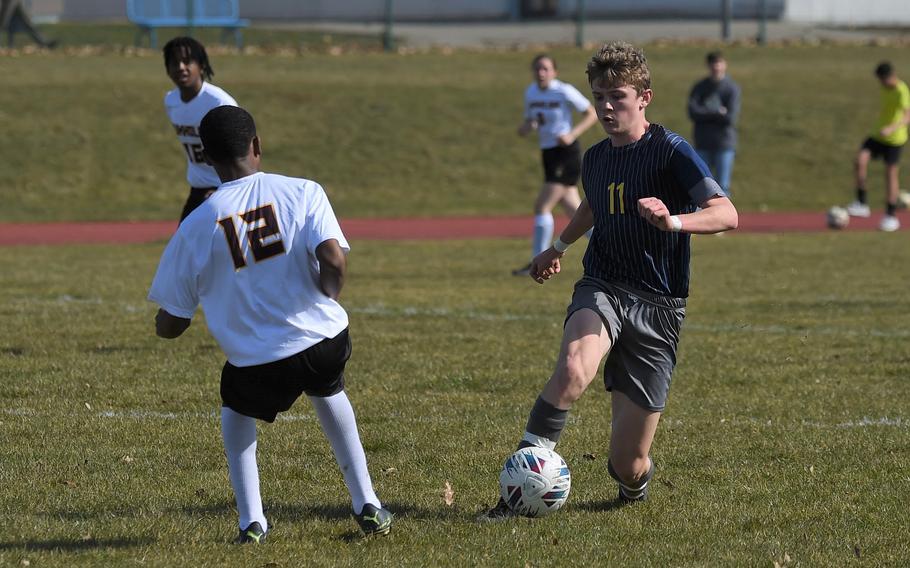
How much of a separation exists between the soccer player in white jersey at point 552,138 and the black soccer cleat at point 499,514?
339 inches

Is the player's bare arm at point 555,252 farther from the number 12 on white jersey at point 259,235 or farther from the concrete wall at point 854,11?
the concrete wall at point 854,11

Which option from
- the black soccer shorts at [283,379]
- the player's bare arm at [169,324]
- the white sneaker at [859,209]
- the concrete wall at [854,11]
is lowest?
the white sneaker at [859,209]

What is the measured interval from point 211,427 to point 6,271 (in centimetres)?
813


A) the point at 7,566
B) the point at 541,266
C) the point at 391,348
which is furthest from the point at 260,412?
the point at 391,348

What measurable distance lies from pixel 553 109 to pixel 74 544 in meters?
10.2

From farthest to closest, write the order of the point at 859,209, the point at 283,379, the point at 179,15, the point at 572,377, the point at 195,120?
the point at 179,15 → the point at 859,209 → the point at 195,120 → the point at 572,377 → the point at 283,379

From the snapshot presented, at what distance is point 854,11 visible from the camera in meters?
42.8

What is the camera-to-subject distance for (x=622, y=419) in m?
5.58

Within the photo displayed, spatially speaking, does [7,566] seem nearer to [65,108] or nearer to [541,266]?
[541,266]

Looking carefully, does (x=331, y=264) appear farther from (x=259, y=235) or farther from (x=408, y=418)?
(x=408, y=418)

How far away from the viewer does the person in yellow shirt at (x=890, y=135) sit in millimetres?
19453

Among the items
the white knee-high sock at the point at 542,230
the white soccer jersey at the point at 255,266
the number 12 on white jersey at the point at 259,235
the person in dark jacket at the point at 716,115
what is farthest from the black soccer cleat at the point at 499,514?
the person in dark jacket at the point at 716,115

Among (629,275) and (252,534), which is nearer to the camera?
(252,534)

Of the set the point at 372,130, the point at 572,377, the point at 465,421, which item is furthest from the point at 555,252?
the point at 372,130
